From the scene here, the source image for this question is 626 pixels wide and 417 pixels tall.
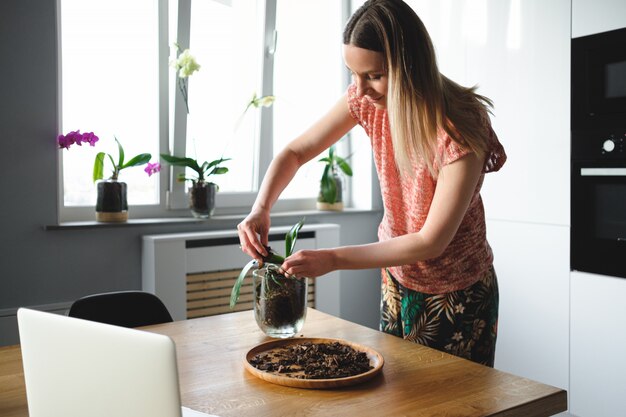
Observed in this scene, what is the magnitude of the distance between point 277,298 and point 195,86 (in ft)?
6.70

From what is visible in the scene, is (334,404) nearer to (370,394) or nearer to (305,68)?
(370,394)

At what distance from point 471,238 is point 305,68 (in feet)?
7.62

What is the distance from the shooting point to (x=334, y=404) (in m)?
1.16

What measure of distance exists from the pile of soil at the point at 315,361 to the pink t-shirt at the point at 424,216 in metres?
0.32

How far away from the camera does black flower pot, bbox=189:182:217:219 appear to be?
3.10 m

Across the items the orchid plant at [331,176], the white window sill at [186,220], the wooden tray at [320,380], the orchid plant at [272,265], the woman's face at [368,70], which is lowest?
the wooden tray at [320,380]

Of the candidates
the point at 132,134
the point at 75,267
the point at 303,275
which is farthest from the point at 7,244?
the point at 303,275

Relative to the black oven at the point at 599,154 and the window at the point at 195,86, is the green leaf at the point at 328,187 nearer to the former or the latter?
the window at the point at 195,86

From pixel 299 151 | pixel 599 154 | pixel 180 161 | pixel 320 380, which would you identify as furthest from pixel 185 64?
pixel 320 380

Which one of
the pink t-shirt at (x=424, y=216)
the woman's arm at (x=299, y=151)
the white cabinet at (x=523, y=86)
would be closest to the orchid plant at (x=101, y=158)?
the woman's arm at (x=299, y=151)

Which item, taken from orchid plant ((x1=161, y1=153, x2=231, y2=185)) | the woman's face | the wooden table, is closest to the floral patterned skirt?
the wooden table

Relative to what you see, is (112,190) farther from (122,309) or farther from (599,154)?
(599,154)

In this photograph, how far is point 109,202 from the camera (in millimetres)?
2875

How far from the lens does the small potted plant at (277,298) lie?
1476 millimetres
